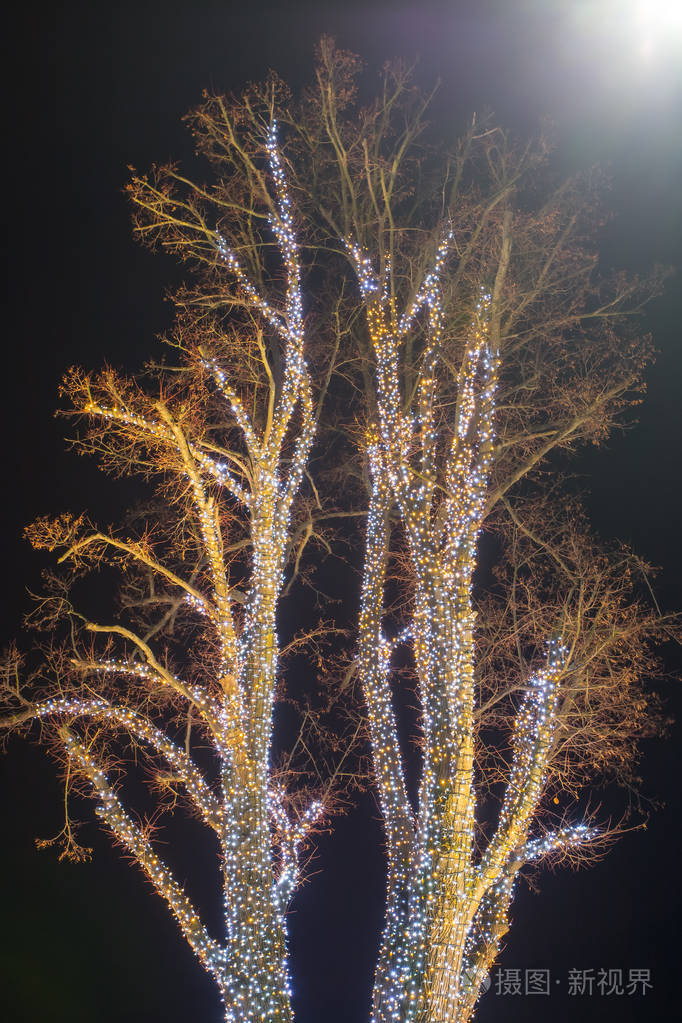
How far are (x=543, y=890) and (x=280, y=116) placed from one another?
1499 cm

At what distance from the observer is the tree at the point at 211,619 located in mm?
8562

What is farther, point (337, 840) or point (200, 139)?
point (337, 840)

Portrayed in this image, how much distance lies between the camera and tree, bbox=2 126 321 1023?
8.56m

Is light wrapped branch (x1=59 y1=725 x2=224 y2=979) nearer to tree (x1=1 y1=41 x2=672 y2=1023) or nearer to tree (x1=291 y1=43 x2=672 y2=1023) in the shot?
tree (x1=1 y1=41 x2=672 y2=1023)

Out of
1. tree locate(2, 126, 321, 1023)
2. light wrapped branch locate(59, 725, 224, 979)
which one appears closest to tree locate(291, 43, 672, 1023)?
tree locate(2, 126, 321, 1023)

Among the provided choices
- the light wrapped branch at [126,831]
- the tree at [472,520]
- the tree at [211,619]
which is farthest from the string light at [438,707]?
the light wrapped branch at [126,831]

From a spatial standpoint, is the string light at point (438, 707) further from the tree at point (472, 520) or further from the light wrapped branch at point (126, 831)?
the light wrapped branch at point (126, 831)

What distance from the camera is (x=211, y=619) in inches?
389

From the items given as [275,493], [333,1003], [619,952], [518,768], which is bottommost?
[333,1003]

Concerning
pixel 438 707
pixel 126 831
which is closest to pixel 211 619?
pixel 126 831

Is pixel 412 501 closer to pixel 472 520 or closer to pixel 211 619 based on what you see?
pixel 472 520

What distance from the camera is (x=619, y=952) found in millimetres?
17016

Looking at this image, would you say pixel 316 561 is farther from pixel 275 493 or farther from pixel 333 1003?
pixel 333 1003

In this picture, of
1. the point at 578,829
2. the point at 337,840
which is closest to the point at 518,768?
the point at 578,829
